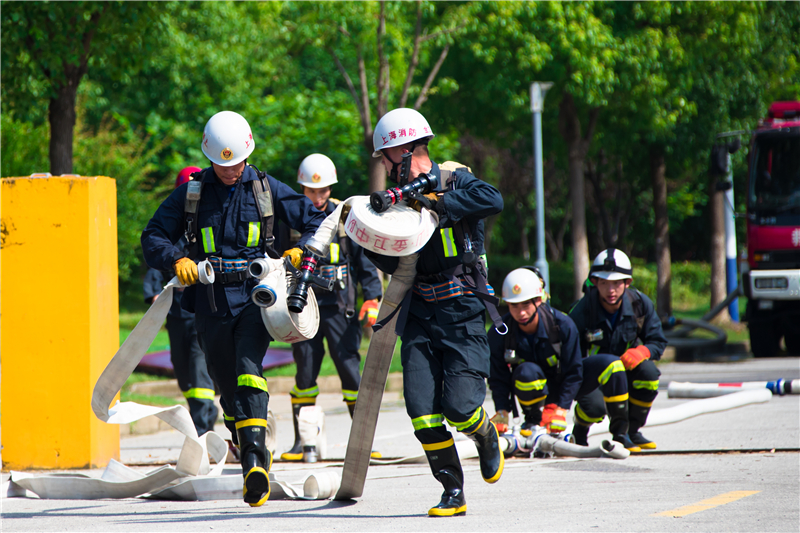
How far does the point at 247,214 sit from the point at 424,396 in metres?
1.36

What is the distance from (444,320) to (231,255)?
1203 millimetres

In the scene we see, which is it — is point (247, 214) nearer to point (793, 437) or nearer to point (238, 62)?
point (793, 437)

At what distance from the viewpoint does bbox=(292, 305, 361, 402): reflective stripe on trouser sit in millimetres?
7102

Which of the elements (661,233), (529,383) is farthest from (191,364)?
(661,233)

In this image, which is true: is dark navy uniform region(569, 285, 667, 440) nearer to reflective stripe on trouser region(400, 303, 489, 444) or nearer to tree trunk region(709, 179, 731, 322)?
reflective stripe on trouser region(400, 303, 489, 444)

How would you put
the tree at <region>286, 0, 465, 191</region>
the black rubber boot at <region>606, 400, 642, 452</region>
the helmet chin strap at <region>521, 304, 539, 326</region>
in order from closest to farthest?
the helmet chin strap at <region>521, 304, 539, 326</region>, the black rubber boot at <region>606, 400, 642, 452</region>, the tree at <region>286, 0, 465, 191</region>

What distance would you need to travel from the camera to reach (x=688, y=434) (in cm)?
753

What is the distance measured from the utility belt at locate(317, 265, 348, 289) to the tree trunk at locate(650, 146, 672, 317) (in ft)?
44.2

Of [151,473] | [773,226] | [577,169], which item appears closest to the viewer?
[151,473]

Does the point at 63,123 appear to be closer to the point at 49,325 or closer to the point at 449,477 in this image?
the point at 49,325

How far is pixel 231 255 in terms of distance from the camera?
496cm

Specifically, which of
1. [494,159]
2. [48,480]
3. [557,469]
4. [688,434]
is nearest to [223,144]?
[48,480]

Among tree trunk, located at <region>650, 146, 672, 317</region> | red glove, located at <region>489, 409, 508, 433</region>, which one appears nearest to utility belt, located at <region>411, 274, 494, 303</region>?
red glove, located at <region>489, 409, 508, 433</region>

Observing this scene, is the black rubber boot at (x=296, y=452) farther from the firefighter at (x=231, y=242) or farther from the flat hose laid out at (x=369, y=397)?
the flat hose laid out at (x=369, y=397)
